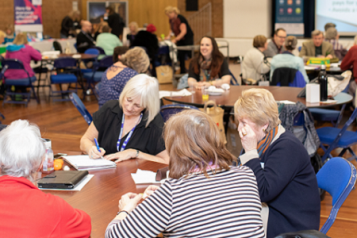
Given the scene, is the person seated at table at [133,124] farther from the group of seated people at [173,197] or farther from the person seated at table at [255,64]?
the person seated at table at [255,64]

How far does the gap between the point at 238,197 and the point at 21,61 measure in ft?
23.1

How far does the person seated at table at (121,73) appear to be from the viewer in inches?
163

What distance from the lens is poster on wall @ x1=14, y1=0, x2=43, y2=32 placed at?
1249 cm

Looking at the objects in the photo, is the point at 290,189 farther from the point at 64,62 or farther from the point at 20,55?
the point at 20,55

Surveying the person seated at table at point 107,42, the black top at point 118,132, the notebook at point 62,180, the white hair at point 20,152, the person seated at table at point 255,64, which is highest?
the person seated at table at point 107,42

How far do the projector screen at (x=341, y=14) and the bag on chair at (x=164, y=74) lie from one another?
522 centimetres

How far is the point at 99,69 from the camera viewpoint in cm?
885

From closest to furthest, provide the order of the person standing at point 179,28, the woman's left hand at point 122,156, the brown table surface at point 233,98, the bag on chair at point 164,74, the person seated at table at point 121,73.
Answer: the woman's left hand at point 122,156 → the brown table surface at point 233,98 → the person seated at table at point 121,73 → the bag on chair at point 164,74 → the person standing at point 179,28

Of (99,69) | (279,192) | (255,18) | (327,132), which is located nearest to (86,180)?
(279,192)

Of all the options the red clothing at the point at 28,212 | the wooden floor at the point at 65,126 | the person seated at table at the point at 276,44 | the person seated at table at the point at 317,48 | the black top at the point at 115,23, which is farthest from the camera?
the black top at the point at 115,23

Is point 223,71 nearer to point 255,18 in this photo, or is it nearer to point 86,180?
point 86,180

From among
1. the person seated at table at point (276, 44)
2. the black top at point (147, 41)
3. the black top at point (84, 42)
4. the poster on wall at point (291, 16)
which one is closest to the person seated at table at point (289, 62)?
the person seated at table at point (276, 44)

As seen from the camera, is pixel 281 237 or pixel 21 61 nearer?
pixel 281 237

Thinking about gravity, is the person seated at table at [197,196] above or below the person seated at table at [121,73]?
below
